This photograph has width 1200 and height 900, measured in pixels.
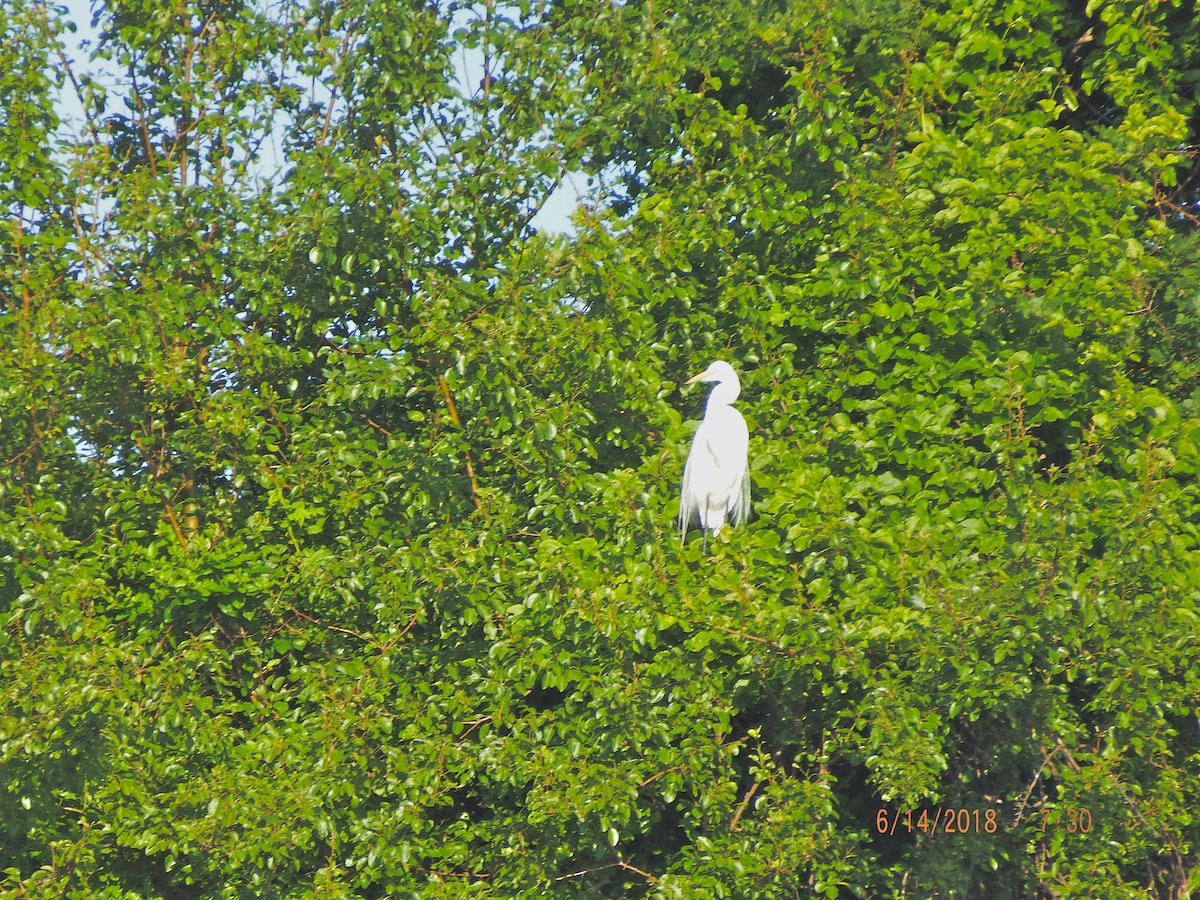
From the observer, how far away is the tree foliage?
424cm

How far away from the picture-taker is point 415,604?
455cm

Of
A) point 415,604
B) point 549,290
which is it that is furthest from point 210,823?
point 549,290

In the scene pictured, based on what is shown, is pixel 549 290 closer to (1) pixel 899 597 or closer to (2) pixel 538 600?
(2) pixel 538 600

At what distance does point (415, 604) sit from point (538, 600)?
518 mm

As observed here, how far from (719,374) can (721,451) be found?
0.99 ft

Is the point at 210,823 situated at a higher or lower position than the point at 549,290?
lower

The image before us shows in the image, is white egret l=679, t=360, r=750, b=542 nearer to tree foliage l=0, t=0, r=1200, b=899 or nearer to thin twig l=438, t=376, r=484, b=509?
tree foliage l=0, t=0, r=1200, b=899

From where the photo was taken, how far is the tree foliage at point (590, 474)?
4.24m

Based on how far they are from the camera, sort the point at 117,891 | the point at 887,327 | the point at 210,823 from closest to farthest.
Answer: the point at 210,823
the point at 117,891
the point at 887,327
